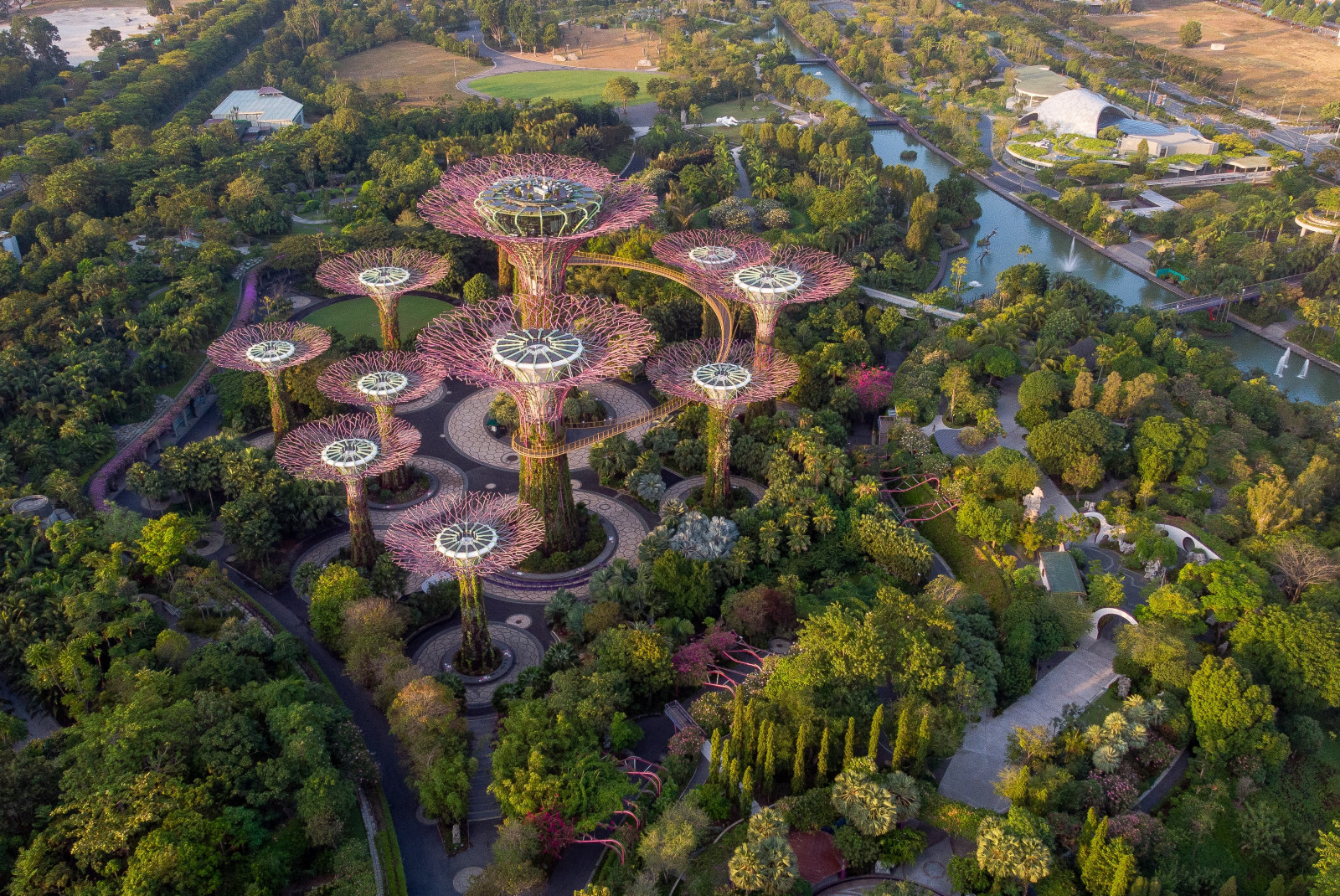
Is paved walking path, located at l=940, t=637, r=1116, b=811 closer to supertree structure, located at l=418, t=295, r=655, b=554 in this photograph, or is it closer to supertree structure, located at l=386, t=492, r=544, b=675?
supertree structure, located at l=386, t=492, r=544, b=675

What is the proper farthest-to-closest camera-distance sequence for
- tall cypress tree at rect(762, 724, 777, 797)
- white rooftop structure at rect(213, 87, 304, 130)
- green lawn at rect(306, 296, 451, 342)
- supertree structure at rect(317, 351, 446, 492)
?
white rooftop structure at rect(213, 87, 304, 130), green lawn at rect(306, 296, 451, 342), supertree structure at rect(317, 351, 446, 492), tall cypress tree at rect(762, 724, 777, 797)

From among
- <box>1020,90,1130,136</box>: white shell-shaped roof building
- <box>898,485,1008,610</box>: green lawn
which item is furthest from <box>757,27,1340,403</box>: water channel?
<box>898,485,1008,610</box>: green lawn

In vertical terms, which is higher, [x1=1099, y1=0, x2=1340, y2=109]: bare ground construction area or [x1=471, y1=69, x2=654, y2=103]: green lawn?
[x1=1099, y1=0, x2=1340, y2=109]: bare ground construction area

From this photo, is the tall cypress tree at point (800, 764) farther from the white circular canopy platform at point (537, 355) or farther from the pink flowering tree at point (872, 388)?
the pink flowering tree at point (872, 388)

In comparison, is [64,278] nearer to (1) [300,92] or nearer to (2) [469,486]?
(2) [469,486]

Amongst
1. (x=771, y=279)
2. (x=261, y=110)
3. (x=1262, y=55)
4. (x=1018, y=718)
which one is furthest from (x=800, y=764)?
(x=1262, y=55)
